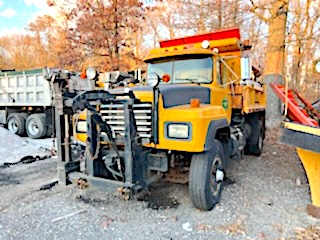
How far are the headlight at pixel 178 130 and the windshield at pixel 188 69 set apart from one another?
52.8 inches

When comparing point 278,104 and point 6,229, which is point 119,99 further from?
point 278,104

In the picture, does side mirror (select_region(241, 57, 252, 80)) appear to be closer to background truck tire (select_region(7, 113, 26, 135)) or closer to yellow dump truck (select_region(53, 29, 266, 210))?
yellow dump truck (select_region(53, 29, 266, 210))

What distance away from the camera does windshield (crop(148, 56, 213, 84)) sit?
446 centimetres

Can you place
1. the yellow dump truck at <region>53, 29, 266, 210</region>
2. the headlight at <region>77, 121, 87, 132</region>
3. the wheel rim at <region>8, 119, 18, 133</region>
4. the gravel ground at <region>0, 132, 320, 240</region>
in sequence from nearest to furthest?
the gravel ground at <region>0, 132, 320, 240</region>, the yellow dump truck at <region>53, 29, 266, 210</region>, the headlight at <region>77, 121, 87, 132</region>, the wheel rim at <region>8, 119, 18, 133</region>

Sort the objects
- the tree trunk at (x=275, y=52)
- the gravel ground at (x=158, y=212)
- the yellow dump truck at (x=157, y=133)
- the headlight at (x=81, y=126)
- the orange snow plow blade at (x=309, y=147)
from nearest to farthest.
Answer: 1. the gravel ground at (x=158, y=212)
2. the orange snow plow blade at (x=309, y=147)
3. the yellow dump truck at (x=157, y=133)
4. the headlight at (x=81, y=126)
5. the tree trunk at (x=275, y=52)

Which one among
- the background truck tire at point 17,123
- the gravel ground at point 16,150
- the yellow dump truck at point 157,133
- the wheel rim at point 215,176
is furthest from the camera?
the background truck tire at point 17,123

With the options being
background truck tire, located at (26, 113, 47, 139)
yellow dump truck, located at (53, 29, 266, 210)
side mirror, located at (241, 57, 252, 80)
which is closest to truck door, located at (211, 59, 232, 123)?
yellow dump truck, located at (53, 29, 266, 210)

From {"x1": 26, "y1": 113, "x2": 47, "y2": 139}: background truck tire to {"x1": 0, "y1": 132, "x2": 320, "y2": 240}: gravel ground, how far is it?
5.01 m

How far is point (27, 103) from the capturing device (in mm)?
10430

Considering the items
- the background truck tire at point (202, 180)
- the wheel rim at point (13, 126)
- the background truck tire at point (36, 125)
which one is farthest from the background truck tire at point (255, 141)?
the wheel rim at point (13, 126)

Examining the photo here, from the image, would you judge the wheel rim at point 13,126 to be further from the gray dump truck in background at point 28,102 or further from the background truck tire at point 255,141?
the background truck tire at point 255,141

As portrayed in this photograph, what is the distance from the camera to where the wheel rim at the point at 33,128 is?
1012 cm

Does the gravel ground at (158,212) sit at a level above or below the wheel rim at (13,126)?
below

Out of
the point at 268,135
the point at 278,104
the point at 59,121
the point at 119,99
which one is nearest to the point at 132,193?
the point at 119,99
